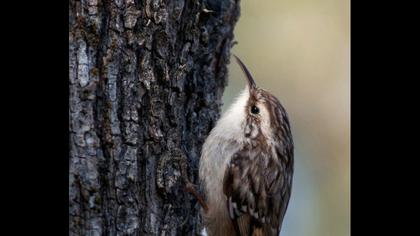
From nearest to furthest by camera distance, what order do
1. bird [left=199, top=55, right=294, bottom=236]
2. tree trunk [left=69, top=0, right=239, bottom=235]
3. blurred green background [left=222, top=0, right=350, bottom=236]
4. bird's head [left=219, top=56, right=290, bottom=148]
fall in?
1. tree trunk [left=69, top=0, right=239, bottom=235]
2. bird [left=199, top=55, right=294, bottom=236]
3. bird's head [left=219, top=56, right=290, bottom=148]
4. blurred green background [left=222, top=0, right=350, bottom=236]

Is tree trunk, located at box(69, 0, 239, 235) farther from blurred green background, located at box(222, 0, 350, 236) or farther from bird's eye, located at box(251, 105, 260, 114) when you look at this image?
blurred green background, located at box(222, 0, 350, 236)

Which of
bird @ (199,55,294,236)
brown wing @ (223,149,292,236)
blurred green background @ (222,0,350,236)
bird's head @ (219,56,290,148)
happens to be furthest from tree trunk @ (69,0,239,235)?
blurred green background @ (222,0,350,236)

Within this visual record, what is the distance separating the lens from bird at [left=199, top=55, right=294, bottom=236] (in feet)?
10.0

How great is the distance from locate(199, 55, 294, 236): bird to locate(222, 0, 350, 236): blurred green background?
3.13ft

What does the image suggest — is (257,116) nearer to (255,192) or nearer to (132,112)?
(255,192)

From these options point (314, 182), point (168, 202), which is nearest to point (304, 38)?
point (314, 182)

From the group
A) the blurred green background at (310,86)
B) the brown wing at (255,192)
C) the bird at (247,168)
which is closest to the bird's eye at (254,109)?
the bird at (247,168)

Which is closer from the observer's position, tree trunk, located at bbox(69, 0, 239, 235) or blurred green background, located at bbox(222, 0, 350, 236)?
tree trunk, located at bbox(69, 0, 239, 235)

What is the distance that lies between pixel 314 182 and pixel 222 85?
5.61 feet

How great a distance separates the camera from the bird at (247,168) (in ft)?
10.0

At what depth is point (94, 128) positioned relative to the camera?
228 centimetres

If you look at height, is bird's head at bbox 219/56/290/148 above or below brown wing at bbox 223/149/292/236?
above

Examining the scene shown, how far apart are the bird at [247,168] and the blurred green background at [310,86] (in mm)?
953

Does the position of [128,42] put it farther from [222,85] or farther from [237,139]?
[237,139]
